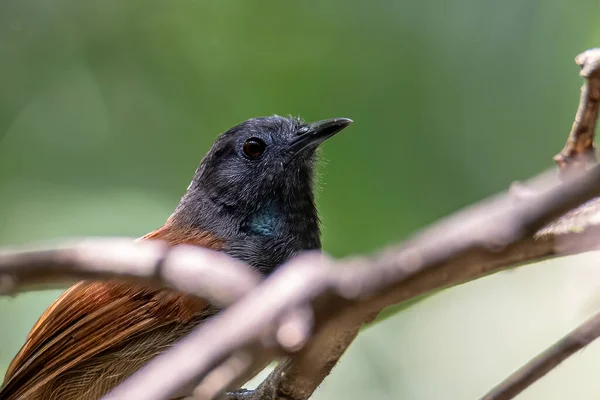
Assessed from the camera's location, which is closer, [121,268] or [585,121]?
[121,268]

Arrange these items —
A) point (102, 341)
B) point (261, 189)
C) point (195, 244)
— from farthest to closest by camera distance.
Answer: point (261, 189) < point (195, 244) < point (102, 341)

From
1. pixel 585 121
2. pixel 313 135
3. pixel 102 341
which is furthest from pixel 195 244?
pixel 585 121

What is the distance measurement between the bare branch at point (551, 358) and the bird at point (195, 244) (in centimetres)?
125

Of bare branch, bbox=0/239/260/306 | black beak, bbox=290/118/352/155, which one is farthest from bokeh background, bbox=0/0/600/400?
bare branch, bbox=0/239/260/306

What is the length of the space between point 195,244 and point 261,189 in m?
0.47

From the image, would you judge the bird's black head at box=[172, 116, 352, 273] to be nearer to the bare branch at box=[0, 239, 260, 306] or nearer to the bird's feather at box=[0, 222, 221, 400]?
the bird's feather at box=[0, 222, 221, 400]

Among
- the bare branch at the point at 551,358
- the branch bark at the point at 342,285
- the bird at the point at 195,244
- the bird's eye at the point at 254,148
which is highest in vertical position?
the bird's eye at the point at 254,148

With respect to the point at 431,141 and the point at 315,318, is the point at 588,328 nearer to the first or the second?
Answer: the point at 315,318

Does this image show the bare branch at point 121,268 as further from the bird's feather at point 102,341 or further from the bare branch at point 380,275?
the bird's feather at point 102,341

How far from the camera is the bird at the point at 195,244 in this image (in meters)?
3.20

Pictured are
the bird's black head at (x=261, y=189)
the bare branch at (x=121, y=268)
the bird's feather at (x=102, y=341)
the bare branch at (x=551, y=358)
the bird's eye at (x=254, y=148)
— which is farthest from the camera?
the bird's eye at (x=254, y=148)

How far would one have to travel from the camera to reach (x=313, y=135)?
3.93 meters

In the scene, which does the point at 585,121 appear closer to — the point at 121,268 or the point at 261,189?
the point at 121,268

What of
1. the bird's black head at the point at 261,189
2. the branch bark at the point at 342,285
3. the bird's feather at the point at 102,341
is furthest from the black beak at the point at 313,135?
the branch bark at the point at 342,285
